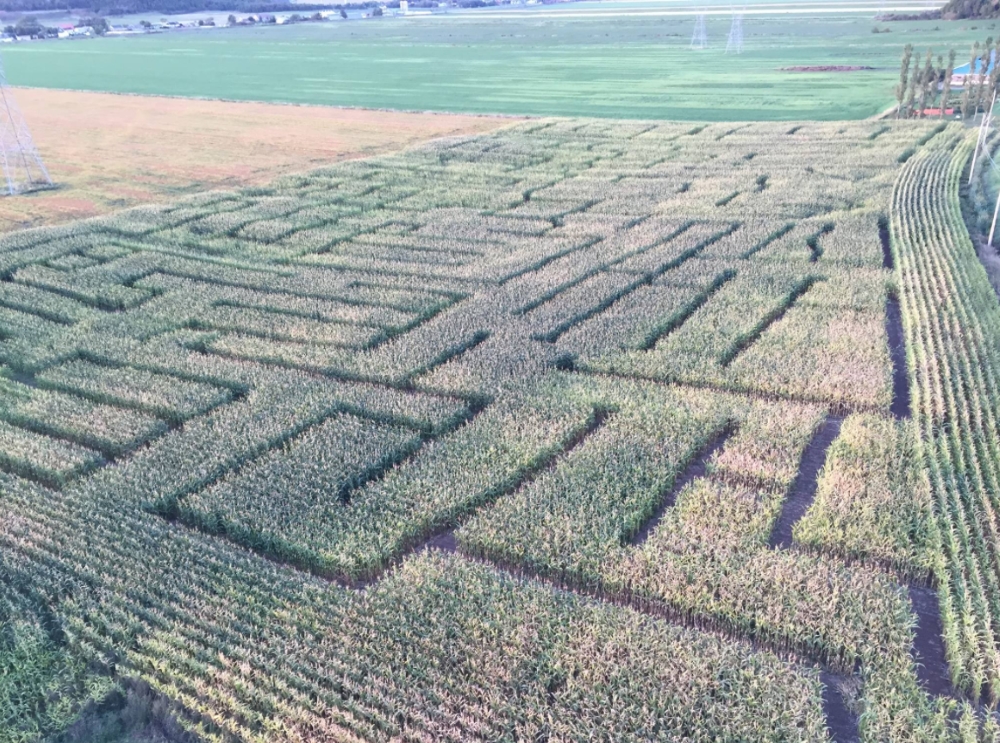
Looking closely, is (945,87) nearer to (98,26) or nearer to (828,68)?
(828,68)

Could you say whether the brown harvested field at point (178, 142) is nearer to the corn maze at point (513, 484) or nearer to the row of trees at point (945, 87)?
the corn maze at point (513, 484)

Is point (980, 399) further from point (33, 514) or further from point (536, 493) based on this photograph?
point (33, 514)

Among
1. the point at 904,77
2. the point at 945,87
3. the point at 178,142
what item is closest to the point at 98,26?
the point at 178,142

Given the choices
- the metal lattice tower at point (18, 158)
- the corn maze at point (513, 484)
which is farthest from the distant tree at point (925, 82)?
the metal lattice tower at point (18, 158)

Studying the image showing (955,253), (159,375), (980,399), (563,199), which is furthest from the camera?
(563,199)

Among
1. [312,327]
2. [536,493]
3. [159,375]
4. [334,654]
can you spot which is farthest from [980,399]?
[159,375]
